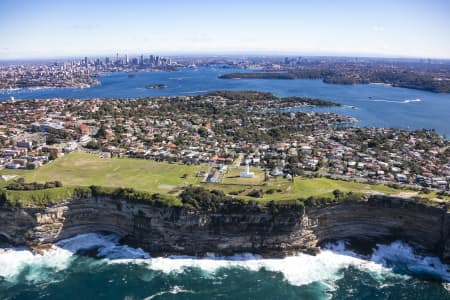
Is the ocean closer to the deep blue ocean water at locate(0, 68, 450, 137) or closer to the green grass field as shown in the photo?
the green grass field

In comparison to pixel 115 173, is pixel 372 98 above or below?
above

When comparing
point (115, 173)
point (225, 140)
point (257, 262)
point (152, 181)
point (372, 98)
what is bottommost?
point (257, 262)

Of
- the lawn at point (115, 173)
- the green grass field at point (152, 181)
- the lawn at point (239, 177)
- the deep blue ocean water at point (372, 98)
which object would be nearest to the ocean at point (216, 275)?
the green grass field at point (152, 181)

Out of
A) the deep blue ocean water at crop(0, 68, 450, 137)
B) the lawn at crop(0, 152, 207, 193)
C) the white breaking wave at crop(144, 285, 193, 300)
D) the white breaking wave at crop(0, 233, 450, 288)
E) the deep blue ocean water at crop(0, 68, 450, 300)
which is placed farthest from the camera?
the deep blue ocean water at crop(0, 68, 450, 137)

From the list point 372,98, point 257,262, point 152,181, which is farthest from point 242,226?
point 372,98

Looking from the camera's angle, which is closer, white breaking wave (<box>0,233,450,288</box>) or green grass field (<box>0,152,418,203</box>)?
white breaking wave (<box>0,233,450,288</box>)

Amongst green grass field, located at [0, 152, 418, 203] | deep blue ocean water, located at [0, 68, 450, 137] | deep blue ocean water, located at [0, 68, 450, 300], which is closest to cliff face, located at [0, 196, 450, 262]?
deep blue ocean water, located at [0, 68, 450, 300]

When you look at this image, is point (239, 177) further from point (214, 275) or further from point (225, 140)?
point (225, 140)
